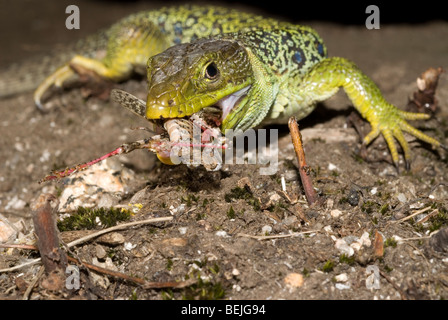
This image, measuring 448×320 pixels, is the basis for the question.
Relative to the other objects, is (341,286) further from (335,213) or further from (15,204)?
(15,204)

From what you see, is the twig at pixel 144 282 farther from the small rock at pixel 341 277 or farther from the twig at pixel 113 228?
the small rock at pixel 341 277

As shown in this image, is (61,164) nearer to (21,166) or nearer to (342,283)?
(21,166)

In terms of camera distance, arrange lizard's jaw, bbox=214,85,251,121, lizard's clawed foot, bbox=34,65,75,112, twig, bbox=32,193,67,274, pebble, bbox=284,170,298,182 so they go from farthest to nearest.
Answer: lizard's clawed foot, bbox=34,65,75,112 → pebble, bbox=284,170,298,182 → lizard's jaw, bbox=214,85,251,121 → twig, bbox=32,193,67,274

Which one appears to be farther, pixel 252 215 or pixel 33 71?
pixel 33 71

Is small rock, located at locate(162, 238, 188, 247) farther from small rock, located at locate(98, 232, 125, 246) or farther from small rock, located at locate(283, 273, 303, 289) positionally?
small rock, located at locate(283, 273, 303, 289)

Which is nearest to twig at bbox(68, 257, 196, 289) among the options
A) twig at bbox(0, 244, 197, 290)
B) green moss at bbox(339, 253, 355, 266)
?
twig at bbox(0, 244, 197, 290)

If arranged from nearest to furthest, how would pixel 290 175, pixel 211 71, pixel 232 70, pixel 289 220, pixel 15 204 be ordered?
pixel 289 220 < pixel 211 71 < pixel 232 70 < pixel 290 175 < pixel 15 204

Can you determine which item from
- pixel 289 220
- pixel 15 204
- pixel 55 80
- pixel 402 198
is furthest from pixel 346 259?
pixel 55 80

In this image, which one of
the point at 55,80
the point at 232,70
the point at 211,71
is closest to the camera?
the point at 211,71
